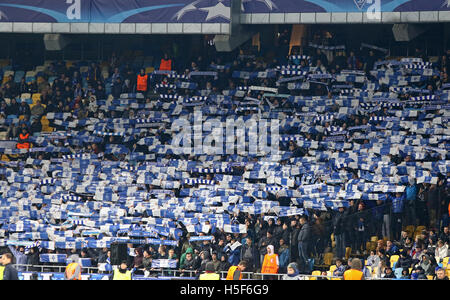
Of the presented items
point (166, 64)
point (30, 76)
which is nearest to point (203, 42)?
point (166, 64)

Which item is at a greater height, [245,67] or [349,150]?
[245,67]

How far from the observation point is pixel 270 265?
21484mm

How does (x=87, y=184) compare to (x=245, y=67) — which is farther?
(x=245, y=67)

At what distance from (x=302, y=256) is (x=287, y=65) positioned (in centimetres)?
752

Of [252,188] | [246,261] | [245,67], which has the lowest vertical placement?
[246,261]

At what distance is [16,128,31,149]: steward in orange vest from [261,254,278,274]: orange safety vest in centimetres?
892

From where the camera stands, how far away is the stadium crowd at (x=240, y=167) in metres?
22.1

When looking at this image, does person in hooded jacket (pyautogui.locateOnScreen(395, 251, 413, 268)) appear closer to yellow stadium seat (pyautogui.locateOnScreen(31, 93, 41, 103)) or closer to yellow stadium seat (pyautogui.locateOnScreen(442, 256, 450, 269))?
yellow stadium seat (pyautogui.locateOnScreen(442, 256, 450, 269))

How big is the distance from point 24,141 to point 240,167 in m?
6.21

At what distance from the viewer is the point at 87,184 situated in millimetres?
26125

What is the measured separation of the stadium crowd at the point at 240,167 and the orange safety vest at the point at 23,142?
0.03m
